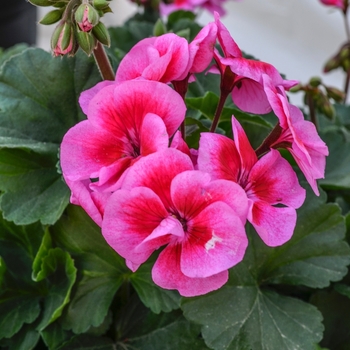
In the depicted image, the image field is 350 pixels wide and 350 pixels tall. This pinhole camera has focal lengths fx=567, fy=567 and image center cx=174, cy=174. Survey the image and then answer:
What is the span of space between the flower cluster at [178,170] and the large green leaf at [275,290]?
163 millimetres

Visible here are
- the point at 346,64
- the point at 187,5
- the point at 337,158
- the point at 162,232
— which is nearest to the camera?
the point at 162,232

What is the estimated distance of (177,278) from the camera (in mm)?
428

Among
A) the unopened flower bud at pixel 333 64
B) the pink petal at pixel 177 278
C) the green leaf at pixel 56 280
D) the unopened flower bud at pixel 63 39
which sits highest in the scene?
the unopened flower bud at pixel 63 39

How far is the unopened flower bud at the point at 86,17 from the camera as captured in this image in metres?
0.44

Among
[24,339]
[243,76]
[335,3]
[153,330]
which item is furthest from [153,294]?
[335,3]

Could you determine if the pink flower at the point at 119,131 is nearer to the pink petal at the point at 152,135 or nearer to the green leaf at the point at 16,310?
the pink petal at the point at 152,135

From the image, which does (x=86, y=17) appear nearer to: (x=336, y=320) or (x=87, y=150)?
(x=87, y=150)

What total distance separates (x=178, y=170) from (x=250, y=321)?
0.24 metres

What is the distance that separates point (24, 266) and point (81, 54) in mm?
265

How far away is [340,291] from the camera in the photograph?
66cm

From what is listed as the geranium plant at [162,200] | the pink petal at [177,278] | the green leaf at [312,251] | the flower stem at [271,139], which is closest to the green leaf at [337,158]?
the geranium plant at [162,200]

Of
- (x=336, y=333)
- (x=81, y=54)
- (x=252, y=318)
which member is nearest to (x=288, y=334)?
(x=252, y=318)

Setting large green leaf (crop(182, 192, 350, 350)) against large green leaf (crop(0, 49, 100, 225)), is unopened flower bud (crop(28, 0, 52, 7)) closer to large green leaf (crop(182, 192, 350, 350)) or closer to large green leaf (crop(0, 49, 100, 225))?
large green leaf (crop(0, 49, 100, 225))

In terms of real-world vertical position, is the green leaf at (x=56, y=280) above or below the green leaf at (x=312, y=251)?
below
